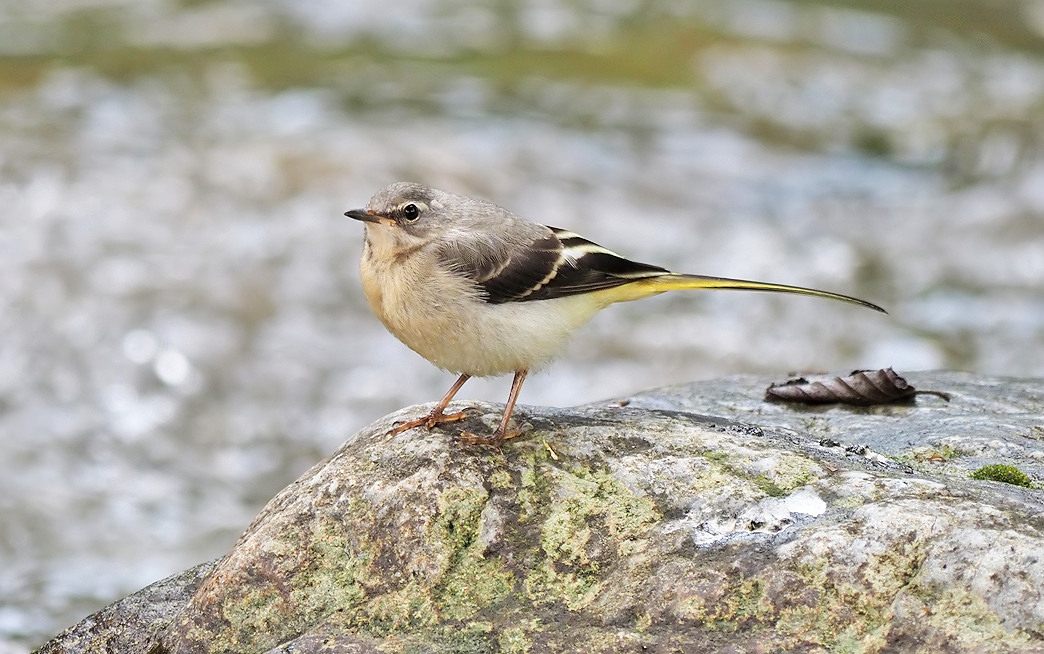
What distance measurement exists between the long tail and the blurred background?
1898 millimetres

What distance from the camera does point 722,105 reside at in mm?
17938

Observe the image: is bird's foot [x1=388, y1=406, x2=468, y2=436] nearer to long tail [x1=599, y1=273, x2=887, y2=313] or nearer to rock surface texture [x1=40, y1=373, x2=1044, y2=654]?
rock surface texture [x1=40, y1=373, x2=1044, y2=654]

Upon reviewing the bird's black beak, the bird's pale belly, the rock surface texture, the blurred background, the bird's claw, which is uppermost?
the blurred background

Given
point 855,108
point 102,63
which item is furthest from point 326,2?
point 855,108

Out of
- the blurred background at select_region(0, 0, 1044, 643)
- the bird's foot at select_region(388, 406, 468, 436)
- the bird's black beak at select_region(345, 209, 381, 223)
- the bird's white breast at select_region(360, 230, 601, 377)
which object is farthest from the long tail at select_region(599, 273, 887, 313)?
the blurred background at select_region(0, 0, 1044, 643)

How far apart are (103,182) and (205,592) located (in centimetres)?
1078

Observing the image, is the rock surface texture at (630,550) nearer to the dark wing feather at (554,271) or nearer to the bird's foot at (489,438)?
the bird's foot at (489,438)

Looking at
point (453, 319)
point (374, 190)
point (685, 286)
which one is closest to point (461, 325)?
point (453, 319)

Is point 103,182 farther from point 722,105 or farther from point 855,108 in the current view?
point 855,108

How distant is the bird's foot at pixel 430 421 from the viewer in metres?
5.38

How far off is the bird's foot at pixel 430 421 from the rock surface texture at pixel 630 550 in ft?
0.29

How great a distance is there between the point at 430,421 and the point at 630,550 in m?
1.40

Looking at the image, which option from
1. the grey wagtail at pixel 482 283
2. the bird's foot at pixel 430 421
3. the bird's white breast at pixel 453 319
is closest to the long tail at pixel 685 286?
the grey wagtail at pixel 482 283

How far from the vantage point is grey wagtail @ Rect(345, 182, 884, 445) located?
552 centimetres
